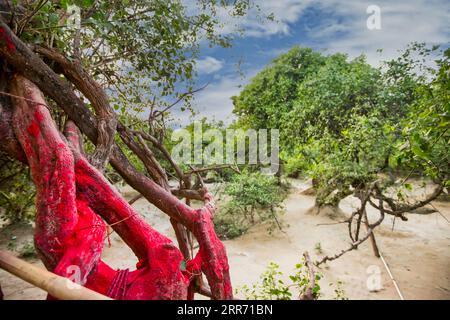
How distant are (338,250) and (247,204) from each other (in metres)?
2.86

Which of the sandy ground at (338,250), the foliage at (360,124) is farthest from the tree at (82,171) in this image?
the sandy ground at (338,250)

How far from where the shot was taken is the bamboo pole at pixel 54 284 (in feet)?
4.03

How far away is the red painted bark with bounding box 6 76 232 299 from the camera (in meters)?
1.72

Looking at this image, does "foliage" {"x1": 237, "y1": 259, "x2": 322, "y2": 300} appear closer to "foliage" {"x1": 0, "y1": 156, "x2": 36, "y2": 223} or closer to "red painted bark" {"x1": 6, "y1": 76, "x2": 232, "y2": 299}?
"red painted bark" {"x1": 6, "y1": 76, "x2": 232, "y2": 299}

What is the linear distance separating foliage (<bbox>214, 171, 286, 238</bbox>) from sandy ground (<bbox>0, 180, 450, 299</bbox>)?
34 cm

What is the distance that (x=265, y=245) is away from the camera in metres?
7.80

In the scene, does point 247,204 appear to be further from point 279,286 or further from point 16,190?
point 16,190

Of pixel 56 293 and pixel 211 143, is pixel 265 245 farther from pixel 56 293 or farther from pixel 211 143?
pixel 56 293

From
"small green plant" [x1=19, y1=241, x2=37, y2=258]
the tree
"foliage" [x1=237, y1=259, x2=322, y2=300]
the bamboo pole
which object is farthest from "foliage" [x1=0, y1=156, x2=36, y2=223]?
"foliage" [x1=237, y1=259, x2=322, y2=300]

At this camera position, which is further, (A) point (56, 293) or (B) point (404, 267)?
(B) point (404, 267)

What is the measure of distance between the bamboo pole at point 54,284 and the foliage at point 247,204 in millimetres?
6882

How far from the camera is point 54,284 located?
1324 mm

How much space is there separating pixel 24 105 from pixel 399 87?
361 inches

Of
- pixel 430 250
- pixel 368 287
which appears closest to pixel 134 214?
pixel 368 287
